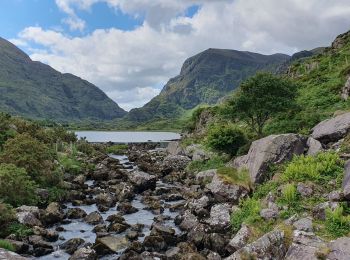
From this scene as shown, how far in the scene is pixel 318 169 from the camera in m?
28.1

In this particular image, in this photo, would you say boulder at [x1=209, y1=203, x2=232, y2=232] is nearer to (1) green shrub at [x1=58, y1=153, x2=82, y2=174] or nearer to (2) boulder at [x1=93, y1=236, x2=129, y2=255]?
(2) boulder at [x1=93, y1=236, x2=129, y2=255]

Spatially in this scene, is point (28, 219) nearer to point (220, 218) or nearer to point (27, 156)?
point (27, 156)

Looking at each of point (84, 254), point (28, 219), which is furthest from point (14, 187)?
point (84, 254)

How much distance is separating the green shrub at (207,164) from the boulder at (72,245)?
25.1 metres

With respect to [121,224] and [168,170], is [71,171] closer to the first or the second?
[168,170]

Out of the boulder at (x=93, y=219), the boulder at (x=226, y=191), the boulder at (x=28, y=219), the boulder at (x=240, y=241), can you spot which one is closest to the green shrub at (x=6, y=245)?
the boulder at (x=28, y=219)

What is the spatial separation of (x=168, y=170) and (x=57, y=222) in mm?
31252

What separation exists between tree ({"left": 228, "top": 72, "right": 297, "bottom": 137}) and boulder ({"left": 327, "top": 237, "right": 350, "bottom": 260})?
31.4m

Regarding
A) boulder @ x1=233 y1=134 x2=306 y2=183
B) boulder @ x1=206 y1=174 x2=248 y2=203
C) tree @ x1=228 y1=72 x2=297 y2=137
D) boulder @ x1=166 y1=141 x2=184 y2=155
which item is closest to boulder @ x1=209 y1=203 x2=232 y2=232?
boulder @ x1=206 y1=174 x2=248 y2=203

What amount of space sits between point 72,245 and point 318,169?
19.0m

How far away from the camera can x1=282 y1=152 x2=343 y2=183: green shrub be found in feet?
90.1

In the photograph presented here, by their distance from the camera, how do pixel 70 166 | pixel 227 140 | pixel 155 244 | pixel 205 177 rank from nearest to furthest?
pixel 155 244, pixel 205 177, pixel 227 140, pixel 70 166

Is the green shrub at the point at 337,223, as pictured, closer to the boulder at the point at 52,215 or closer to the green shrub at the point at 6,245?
the green shrub at the point at 6,245

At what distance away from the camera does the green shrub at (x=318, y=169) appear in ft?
90.1
